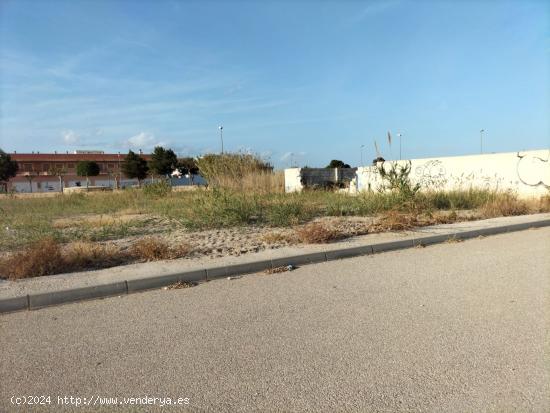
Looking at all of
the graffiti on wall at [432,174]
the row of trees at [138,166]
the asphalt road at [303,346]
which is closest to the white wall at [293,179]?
the graffiti on wall at [432,174]

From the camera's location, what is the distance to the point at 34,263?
21.9ft

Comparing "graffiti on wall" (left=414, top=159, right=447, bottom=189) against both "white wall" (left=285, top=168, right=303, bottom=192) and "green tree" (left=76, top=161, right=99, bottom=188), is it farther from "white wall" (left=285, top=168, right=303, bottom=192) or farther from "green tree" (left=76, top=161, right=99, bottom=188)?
"green tree" (left=76, top=161, right=99, bottom=188)

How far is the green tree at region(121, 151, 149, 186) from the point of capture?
6438cm

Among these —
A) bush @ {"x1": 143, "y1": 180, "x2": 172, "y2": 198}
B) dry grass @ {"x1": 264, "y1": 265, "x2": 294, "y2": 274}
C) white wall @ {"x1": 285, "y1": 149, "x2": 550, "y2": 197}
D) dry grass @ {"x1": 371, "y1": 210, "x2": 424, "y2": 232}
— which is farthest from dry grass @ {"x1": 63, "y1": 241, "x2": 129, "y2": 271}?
bush @ {"x1": 143, "y1": 180, "x2": 172, "y2": 198}

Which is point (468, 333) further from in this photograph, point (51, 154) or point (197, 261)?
point (51, 154)

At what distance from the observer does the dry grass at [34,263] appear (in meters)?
6.50

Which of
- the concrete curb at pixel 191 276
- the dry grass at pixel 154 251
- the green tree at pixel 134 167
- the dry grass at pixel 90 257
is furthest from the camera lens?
the green tree at pixel 134 167

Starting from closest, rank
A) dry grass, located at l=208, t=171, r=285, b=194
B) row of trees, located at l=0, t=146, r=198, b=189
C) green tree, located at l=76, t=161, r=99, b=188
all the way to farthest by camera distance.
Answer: dry grass, located at l=208, t=171, r=285, b=194 < row of trees, located at l=0, t=146, r=198, b=189 < green tree, located at l=76, t=161, r=99, b=188

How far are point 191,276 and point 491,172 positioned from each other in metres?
16.3

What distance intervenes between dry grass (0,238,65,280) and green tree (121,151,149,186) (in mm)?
59924

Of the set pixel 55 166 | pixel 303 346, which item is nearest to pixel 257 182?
pixel 303 346

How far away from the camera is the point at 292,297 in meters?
5.68

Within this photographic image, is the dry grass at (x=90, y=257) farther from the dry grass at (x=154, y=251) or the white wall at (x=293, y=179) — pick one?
the white wall at (x=293, y=179)

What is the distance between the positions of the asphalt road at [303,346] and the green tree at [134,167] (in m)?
61.5
